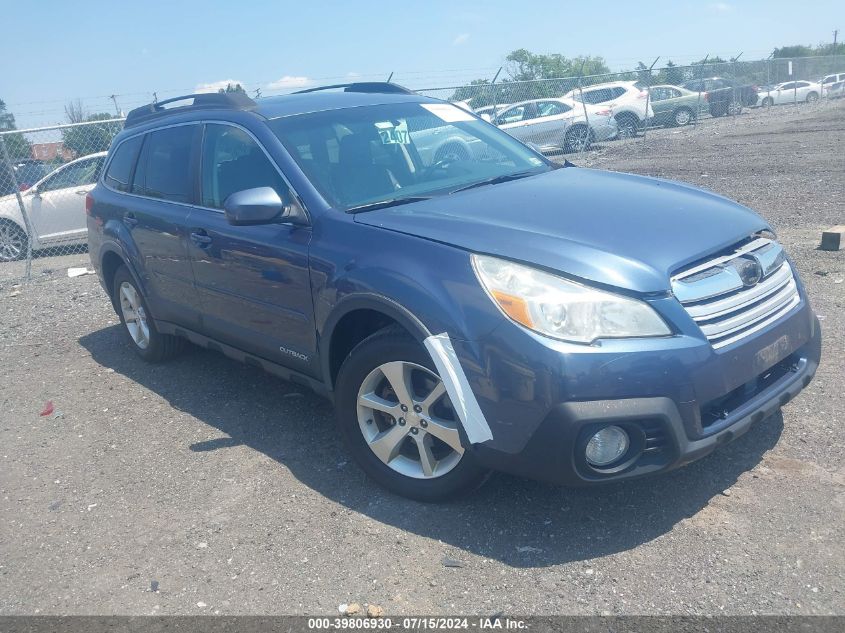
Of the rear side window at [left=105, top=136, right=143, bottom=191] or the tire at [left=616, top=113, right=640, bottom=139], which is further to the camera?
the tire at [left=616, top=113, right=640, bottom=139]

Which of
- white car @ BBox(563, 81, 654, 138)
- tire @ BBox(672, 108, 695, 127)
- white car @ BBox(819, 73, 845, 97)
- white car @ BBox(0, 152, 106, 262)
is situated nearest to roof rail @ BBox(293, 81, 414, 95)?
white car @ BBox(0, 152, 106, 262)

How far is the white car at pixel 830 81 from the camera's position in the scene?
3441 centimetres

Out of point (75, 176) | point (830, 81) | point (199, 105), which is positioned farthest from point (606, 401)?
point (830, 81)

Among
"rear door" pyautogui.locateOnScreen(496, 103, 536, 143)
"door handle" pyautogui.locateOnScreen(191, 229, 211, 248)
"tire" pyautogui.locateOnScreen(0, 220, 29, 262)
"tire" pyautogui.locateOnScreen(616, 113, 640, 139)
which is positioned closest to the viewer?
"door handle" pyautogui.locateOnScreen(191, 229, 211, 248)

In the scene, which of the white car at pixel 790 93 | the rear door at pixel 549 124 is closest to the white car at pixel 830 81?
the white car at pixel 790 93

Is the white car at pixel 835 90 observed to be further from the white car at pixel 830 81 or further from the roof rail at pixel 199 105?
the roof rail at pixel 199 105

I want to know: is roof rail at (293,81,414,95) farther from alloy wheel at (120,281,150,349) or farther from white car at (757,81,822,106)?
white car at (757,81,822,106)

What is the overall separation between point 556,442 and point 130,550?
2015 millimetres

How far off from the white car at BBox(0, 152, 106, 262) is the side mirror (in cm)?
922

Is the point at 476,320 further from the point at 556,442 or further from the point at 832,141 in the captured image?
the point at 832,141

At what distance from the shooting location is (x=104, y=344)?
697 cm

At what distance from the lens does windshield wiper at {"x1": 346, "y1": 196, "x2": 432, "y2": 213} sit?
3.93m

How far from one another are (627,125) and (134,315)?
18395 mm

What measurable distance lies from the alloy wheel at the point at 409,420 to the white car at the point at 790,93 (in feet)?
98.1
